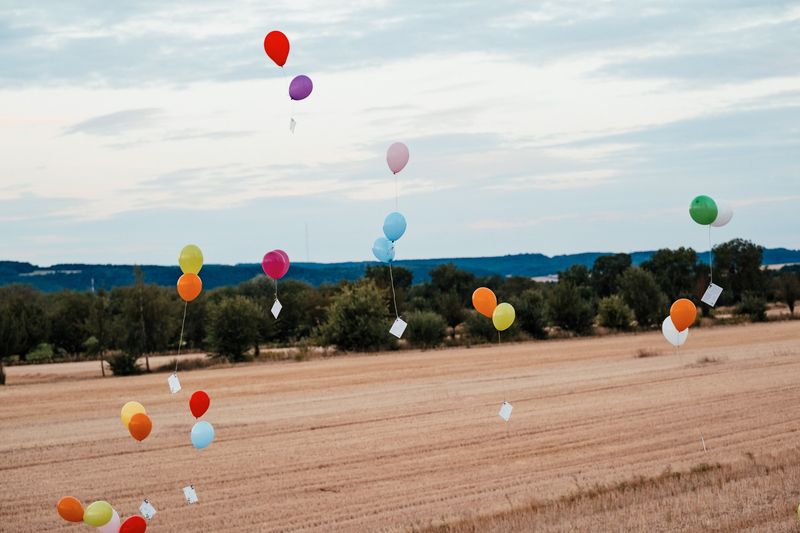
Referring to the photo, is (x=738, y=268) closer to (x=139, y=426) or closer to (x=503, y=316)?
(x=503, y=316)

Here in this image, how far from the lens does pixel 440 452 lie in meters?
18.8

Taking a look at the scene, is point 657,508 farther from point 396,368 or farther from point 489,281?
point 489,281

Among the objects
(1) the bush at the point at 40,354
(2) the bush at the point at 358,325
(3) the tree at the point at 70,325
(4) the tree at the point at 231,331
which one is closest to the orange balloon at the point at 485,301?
(4) the tree at the point at 231,331

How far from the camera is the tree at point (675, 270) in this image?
232 feet

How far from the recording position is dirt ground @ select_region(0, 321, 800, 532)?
13.4m

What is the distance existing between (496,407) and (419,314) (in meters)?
28.7

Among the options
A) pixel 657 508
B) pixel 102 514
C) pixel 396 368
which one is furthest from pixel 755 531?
pixel 396 368

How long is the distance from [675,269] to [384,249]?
62.0m

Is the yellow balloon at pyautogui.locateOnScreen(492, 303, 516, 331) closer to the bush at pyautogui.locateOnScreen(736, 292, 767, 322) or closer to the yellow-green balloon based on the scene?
the yellow-green balloon

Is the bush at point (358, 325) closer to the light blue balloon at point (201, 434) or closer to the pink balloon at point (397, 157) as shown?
the pink balloon at point (397, 157)

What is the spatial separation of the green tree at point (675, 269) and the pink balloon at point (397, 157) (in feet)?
193

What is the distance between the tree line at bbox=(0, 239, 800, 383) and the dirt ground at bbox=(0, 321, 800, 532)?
8.94 metres

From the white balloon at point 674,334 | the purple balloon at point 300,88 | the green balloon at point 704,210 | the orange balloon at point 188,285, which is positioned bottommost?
the white balloon at point 674,334

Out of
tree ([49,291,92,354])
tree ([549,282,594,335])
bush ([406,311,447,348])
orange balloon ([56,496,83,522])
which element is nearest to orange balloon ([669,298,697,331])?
orange balloon ([56,496,83,522])
